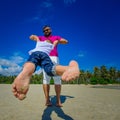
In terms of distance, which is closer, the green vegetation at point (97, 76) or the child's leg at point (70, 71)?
the child's leg at point (70, 71)

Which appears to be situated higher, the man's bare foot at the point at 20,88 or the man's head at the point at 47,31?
the man's head at the point at 47,31

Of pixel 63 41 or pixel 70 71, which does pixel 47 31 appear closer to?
pixel 63 41

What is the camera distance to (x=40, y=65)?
4.20 metres

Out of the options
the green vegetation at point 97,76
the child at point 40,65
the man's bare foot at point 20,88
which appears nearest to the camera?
the child at point 40,65

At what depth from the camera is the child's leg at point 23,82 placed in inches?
139

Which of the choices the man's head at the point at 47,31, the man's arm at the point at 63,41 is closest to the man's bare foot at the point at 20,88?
the man's arm at the point at 63,41

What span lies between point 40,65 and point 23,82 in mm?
659

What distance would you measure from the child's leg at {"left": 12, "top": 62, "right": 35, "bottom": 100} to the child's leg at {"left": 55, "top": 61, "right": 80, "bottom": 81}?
0.46 m

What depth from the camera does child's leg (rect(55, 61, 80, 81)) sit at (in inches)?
128

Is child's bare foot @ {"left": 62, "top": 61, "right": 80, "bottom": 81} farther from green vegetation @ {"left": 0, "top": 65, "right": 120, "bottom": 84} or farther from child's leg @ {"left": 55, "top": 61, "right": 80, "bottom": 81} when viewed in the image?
green vegetation @ {"left": 0, "top": 65, "right": 120, "bottom": 84}

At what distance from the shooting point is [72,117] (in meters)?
4.57

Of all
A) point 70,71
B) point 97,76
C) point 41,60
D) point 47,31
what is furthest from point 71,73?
point 97,76

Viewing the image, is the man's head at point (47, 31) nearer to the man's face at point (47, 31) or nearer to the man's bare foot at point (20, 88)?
the man's face at point (47, 31)

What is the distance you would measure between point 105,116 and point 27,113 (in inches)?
62.8
